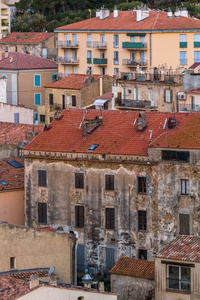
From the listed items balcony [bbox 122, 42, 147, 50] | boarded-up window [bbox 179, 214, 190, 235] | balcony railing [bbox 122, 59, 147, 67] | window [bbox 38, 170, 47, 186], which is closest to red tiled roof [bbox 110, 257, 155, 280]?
boarded-up window [bbox 179, 214, 190, 235]

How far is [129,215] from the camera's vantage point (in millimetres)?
A: 70438

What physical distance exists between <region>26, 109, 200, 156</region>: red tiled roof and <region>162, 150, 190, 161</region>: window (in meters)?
0.37

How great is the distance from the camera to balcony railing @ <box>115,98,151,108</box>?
8669 cm

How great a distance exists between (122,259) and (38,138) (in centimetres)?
1270

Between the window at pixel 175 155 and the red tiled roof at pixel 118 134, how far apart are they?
0.37 meters

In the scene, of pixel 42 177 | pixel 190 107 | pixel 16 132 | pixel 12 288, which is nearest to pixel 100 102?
pixel 16 132

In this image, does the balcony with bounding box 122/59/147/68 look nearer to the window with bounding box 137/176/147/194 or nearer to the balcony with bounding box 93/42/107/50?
the balcony with bounding box 93/42/107/50

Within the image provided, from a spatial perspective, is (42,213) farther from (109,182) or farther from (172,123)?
(172,123)

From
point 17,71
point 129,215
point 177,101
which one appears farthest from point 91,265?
point 17,71

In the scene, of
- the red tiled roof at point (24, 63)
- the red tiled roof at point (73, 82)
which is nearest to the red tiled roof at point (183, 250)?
the red tiled roof at point (73, 82)

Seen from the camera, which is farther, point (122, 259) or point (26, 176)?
A: point (26, 176)

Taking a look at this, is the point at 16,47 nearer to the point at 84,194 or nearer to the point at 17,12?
the point at 17,12

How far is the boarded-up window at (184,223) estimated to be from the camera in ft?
224

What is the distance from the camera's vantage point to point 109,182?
233 feet
